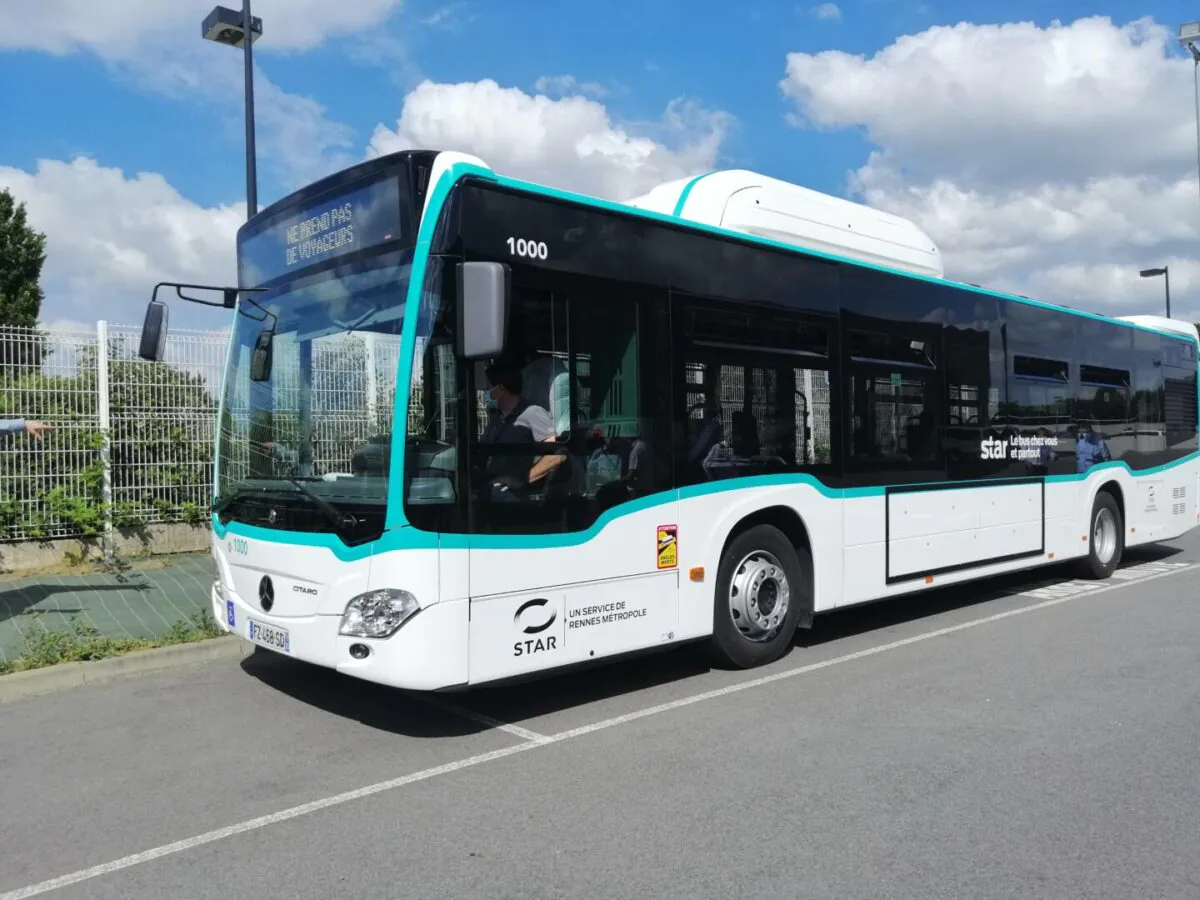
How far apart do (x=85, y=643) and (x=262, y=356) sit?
296cm

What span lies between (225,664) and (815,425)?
4.82 meters

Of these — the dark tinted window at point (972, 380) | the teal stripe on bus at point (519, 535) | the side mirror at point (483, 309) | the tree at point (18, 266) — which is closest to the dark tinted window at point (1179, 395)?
the dark tinted window at point (972, 380)

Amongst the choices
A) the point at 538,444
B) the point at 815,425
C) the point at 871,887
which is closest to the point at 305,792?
the point at 538,444

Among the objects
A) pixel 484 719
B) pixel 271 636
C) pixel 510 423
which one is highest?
pixel 510 423

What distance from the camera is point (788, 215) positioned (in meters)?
7.61

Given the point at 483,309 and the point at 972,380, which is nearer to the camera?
the point at 483,309

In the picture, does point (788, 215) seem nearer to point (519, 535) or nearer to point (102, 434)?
point (519, 535)

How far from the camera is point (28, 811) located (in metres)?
4.57

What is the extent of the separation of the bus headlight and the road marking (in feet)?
3.59

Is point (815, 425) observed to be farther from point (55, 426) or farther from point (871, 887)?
point (55, 426)

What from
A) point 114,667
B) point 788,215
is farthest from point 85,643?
point 788,215

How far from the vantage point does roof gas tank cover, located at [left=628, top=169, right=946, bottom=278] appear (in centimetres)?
726

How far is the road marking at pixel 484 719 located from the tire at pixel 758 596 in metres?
1.63

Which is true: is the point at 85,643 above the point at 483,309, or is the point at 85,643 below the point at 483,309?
below
